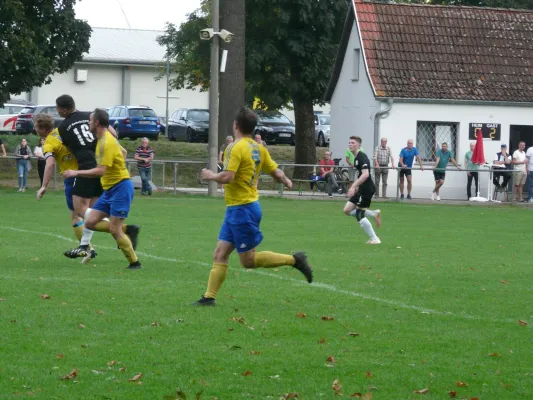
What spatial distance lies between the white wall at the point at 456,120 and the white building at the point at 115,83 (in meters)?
34.8

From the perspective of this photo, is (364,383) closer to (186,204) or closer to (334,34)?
(186,204)

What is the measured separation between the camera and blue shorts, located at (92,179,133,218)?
12.6 meters

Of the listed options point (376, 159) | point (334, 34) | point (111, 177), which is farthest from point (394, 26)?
point (111, 177)

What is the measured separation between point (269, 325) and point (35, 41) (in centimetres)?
2716

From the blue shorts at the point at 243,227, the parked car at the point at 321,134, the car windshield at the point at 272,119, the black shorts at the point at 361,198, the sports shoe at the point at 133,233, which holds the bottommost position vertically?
the sports shoe at the point at 133,233

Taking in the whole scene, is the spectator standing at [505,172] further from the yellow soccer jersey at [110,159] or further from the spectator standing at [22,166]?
the yellow soccer jersey at [110,159]

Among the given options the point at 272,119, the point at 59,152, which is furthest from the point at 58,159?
the point at 272,119

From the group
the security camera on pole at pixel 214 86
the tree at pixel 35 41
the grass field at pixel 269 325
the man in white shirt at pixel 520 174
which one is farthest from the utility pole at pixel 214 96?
the grass field at pixel 269 325

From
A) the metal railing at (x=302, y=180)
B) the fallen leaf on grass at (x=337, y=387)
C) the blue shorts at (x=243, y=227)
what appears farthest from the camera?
the metal railing at (x=302, y=180)

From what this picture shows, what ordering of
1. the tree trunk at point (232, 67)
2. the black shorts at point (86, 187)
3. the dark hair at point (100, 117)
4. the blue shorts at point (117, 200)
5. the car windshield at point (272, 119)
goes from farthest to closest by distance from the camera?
the car windshield at point (272, 119) → the tree trunk at point (232, 67) → the black shorts at point (86, 187) → the blue shorts at point (117, 200) → the dark hair at point (100, 117)

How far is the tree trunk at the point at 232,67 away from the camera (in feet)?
115

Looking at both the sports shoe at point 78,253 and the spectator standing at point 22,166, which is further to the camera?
the spectator standing at point 22,166

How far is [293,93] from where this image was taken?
39.4 m

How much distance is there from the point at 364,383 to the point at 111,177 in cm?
627
